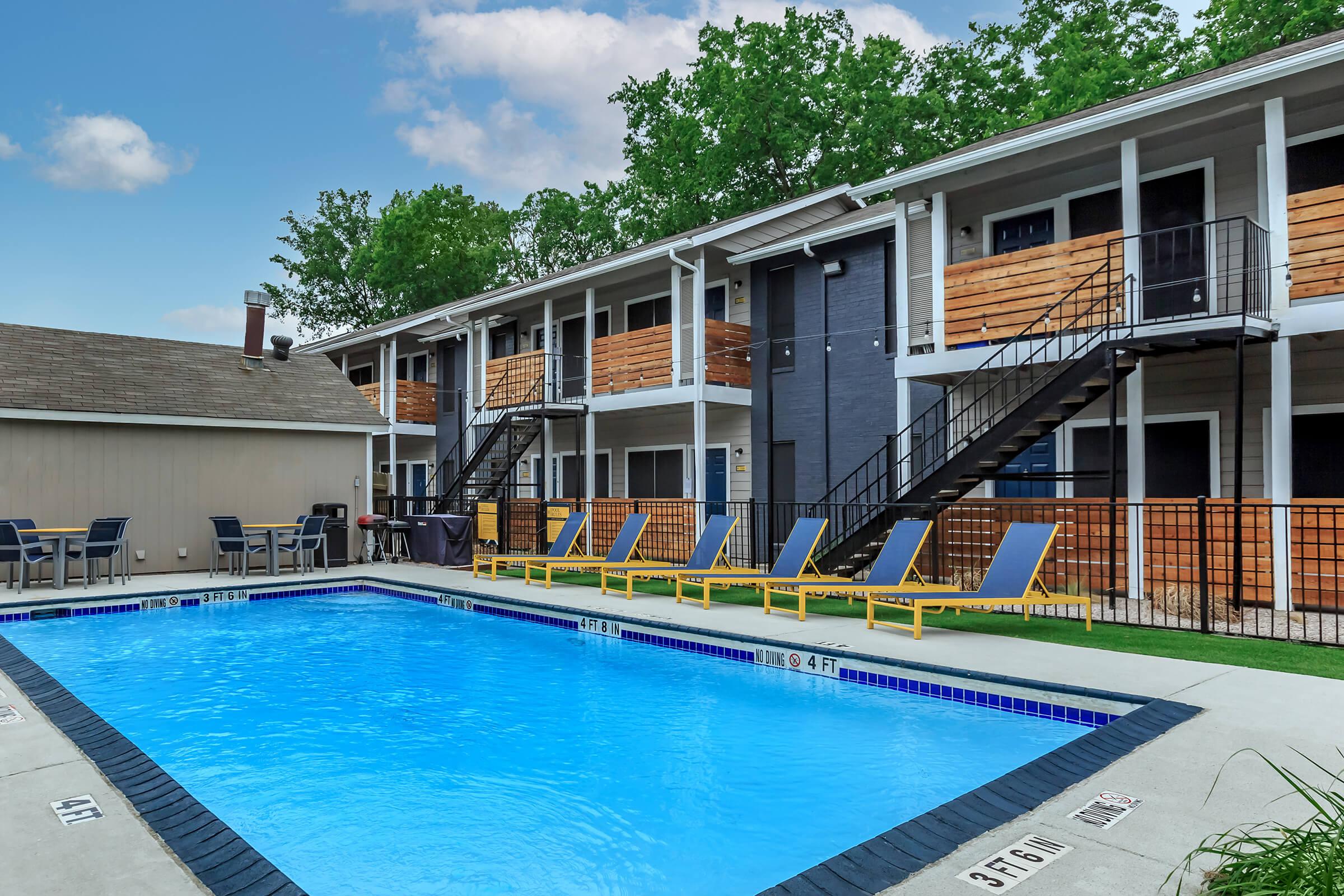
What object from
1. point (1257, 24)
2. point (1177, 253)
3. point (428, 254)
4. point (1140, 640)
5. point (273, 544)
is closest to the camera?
point (1140, 640)

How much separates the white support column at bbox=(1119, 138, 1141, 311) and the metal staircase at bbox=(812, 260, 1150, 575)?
149 mm

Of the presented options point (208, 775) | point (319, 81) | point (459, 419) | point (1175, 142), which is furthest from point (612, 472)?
point (319, 81)

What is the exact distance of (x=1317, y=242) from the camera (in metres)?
8.92

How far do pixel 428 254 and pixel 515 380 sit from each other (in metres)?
20.2

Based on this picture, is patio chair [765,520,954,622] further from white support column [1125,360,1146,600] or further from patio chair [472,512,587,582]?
patio chair [472,512,587,582]

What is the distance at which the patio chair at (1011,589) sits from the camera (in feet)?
25.0

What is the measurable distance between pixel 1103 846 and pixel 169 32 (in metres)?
29.5

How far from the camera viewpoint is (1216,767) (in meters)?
4.09

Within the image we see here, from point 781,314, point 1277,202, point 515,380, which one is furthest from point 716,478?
point 1277,202

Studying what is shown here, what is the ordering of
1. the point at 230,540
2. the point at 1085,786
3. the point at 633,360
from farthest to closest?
the point at 633,360 < the point at 230,540 < the point at 1085,786

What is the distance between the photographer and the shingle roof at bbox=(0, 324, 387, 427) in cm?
1308

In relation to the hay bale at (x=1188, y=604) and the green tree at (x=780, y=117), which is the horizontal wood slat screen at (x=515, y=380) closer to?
the green tree at (x=780, y=117)

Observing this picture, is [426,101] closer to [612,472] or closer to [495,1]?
[495,1]

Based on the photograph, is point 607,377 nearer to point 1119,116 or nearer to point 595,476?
point 595,476
